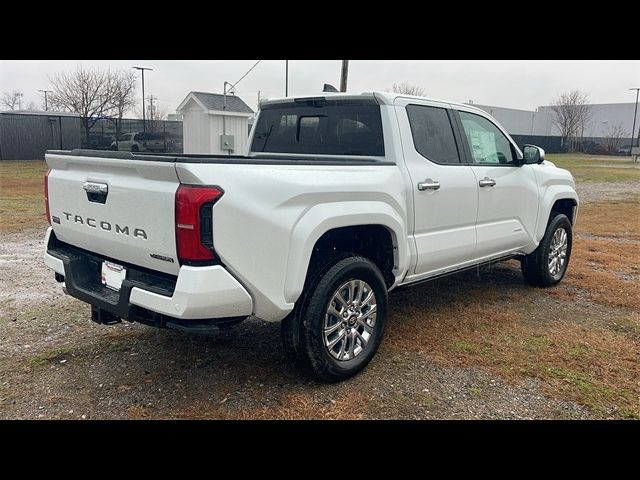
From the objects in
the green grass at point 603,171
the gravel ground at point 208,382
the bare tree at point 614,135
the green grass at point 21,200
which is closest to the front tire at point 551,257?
the gravel ground at point 208,382

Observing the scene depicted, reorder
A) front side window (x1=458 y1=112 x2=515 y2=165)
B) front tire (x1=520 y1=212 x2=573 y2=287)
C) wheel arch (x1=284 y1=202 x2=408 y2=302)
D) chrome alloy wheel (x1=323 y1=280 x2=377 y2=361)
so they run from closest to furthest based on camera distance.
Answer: wheel arch (x1=284 y1=202 x2=408 y2=302) < chrome alloy wheel (x1=323 y1=280 x2=377 y2=361) < front side window (x1=458 y1=112 x2=515 y2=165) < front tire (x1=520 y1=212 x2=573 y2=287)

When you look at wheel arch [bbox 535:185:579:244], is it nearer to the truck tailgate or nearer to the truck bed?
the truck bed

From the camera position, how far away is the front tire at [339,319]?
11.4ft

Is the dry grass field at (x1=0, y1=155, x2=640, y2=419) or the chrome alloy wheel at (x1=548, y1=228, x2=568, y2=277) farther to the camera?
the chrome alloy wheel at (x1=548, y1=228, x2=568, y2=277)

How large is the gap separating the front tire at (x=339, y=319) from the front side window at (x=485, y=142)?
188 cm

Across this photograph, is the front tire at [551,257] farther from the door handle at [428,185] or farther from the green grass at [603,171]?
the green grass at [603,171]

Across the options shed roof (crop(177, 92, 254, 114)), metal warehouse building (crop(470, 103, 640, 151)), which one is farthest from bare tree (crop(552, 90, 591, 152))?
shed roof (crop(177, 92, 254, 114))

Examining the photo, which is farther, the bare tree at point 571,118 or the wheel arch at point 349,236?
the bare tree at point 571,118

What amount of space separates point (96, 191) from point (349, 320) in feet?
6.03

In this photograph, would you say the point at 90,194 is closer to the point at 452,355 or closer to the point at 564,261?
the point at 452,355

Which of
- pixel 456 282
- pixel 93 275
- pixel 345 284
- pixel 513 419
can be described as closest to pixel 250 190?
pixel 345 284

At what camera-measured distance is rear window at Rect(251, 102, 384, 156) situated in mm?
4340

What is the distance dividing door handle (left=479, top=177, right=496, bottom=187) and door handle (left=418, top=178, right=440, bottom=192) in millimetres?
717

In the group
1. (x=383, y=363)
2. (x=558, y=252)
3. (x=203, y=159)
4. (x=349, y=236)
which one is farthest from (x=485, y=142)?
(x=203, y=159)
